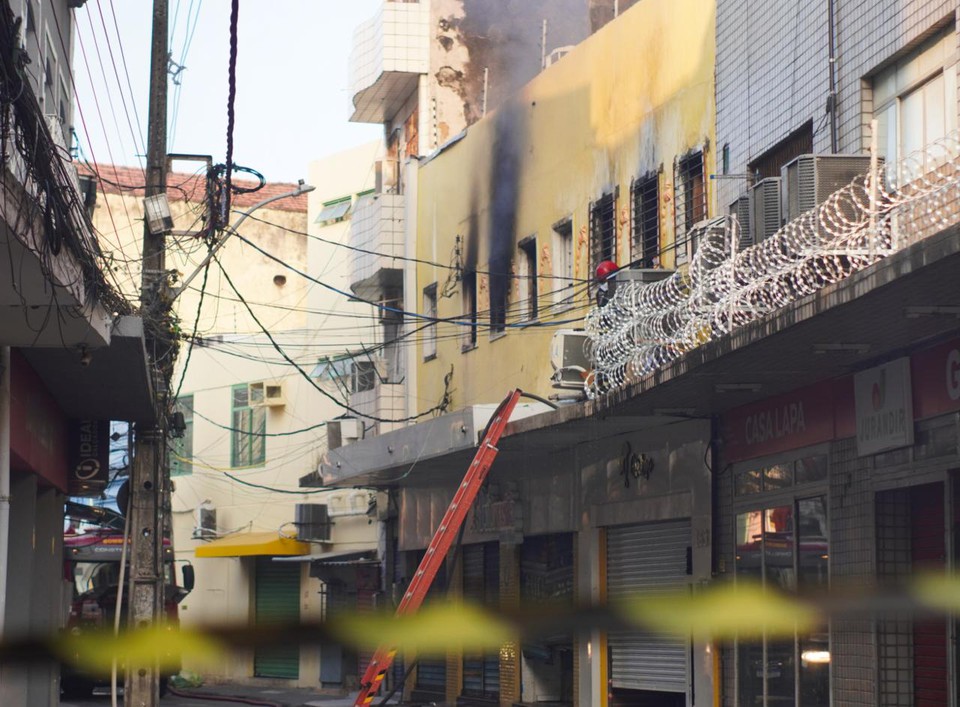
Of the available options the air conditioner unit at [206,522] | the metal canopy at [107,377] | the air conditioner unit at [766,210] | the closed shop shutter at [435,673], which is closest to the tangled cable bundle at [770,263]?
the air conditioner unit at [766,210]

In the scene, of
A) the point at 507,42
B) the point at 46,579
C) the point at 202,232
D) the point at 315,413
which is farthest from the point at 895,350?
the point at 315,413

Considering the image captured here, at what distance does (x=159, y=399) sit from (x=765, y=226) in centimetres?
718

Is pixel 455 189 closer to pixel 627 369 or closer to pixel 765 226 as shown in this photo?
pixel 627 369

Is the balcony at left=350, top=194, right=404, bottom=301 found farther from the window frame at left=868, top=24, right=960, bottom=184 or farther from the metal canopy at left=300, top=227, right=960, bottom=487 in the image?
the window frame at left=868, top=24, right=960, bottom=184

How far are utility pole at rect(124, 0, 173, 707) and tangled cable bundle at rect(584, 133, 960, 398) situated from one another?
16.1ft

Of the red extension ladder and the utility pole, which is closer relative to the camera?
the utility pole

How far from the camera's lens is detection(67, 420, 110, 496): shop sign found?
65.4 ft

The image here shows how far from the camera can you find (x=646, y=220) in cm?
2095

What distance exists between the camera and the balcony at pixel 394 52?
31531 millimetres

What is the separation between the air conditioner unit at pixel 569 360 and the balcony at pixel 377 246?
10338mm

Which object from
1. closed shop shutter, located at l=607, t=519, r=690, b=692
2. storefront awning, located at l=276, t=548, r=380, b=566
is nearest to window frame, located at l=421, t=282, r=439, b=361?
storefront awning, located at l=276, t=548, r=380, b=566

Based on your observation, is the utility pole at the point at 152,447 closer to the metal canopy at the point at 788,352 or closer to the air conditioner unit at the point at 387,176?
the metal canopy at the point at 788,352

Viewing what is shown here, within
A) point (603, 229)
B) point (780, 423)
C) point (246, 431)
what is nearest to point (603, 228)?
point (603, 229)

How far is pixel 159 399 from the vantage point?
1803 cm
